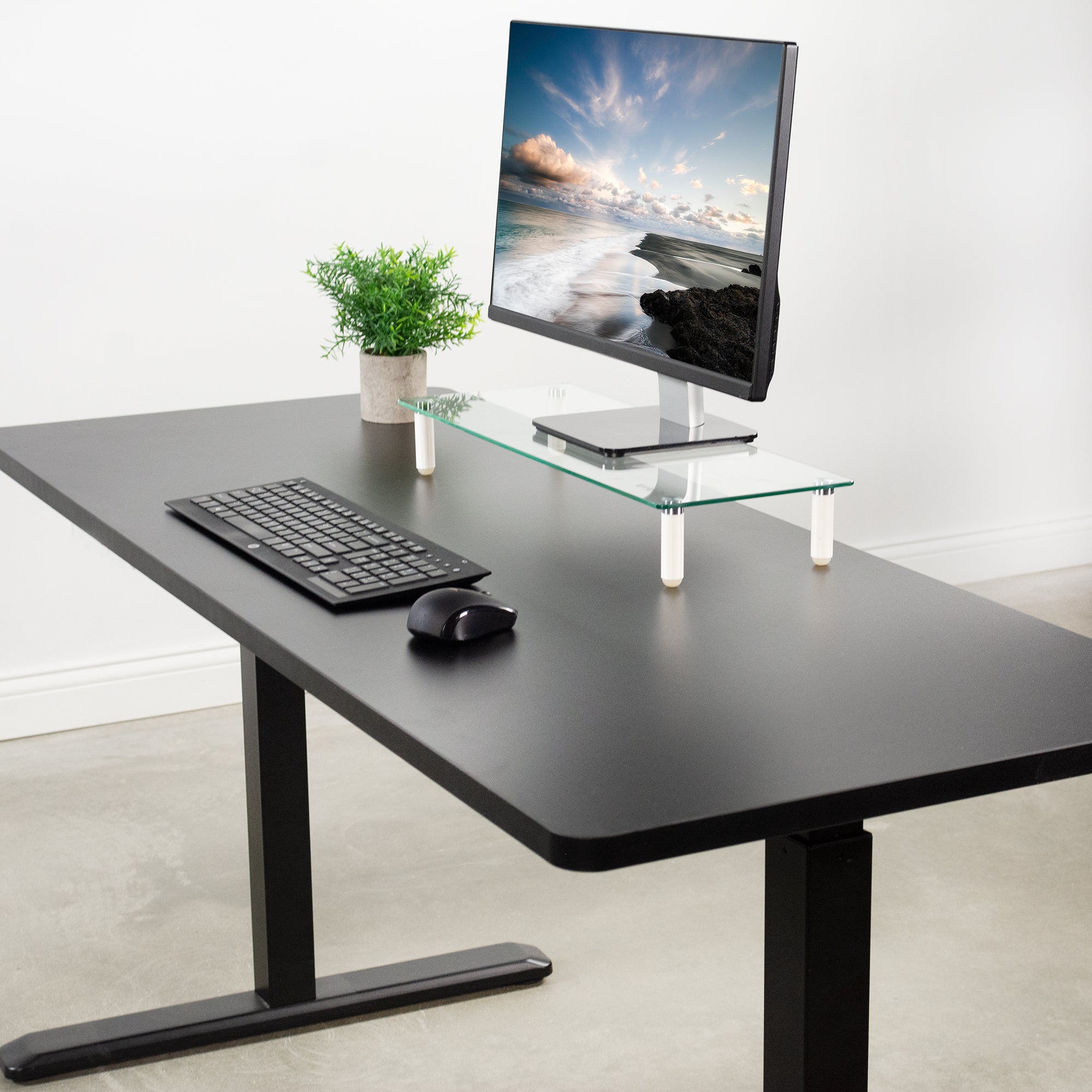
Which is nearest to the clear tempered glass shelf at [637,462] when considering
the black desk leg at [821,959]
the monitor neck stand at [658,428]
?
the monitor neck stand at [658,428]

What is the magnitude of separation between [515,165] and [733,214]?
502mm

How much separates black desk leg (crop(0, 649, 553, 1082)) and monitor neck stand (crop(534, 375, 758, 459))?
0.52 metres

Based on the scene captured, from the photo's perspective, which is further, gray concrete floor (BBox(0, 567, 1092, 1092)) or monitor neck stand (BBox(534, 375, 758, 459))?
gray concrete floor (BBox(0, 567, 1092, 1092))

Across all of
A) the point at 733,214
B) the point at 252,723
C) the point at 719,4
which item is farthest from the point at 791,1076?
the point at 719,4

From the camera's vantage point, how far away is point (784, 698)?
3.99ft

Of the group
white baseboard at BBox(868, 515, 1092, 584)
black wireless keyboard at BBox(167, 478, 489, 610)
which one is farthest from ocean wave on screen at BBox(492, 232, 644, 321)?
white baseboard at BBox(868, 515, 1092, 584)

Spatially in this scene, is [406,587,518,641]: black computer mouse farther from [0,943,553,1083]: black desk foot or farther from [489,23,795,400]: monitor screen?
[0,943,553,1083]: black desk foot

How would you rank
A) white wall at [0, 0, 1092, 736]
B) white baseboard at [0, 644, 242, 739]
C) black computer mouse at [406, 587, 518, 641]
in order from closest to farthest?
black computer mouse at [406, 587, 518, 641] → white wall at [0, 0, 1092, 736] → white baseboard at [0, 644, 242, 739]

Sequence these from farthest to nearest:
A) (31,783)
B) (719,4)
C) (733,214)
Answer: (719,4)
(31,783)
(733,214)

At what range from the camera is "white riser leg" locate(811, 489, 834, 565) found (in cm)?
152

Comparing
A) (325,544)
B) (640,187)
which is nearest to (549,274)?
(640,187)

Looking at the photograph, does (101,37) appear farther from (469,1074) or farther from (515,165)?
(469,1074)

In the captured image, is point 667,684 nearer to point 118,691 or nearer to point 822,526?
point 822,526

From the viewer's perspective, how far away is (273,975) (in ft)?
7.02
